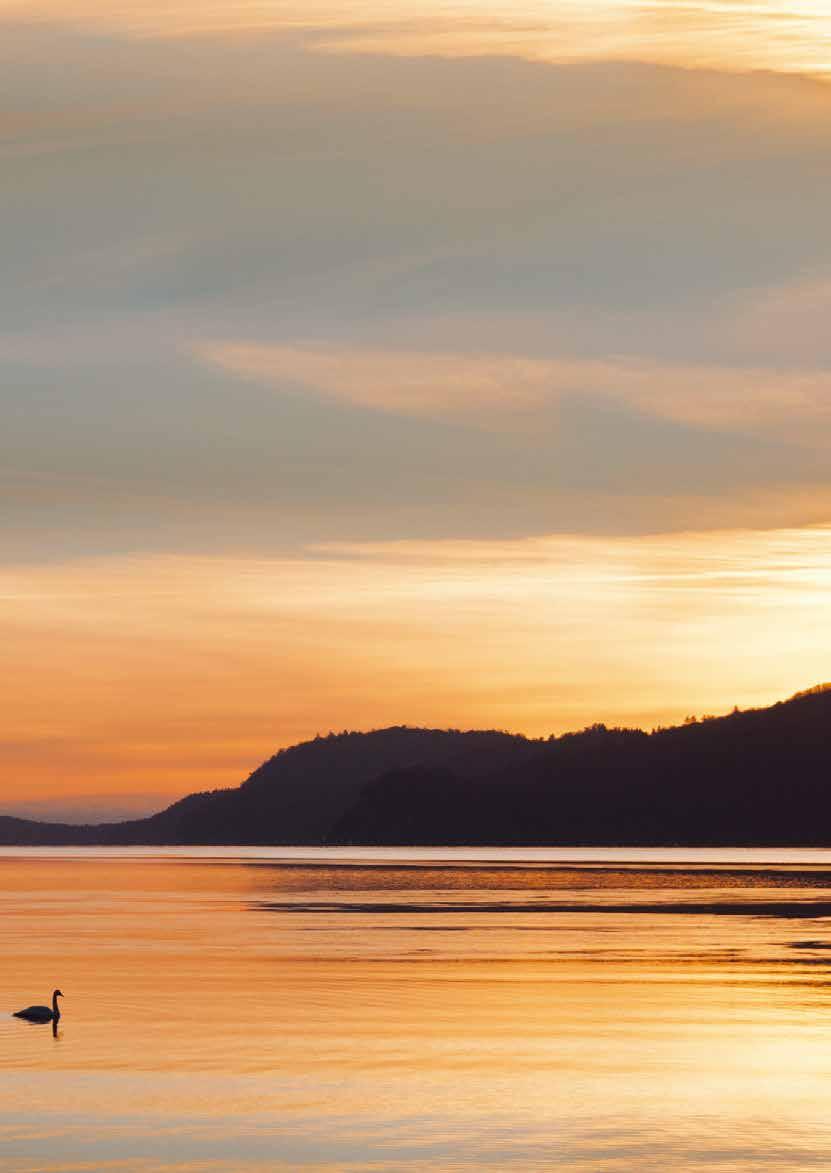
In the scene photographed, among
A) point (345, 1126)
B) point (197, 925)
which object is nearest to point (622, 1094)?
point (345, 1126)

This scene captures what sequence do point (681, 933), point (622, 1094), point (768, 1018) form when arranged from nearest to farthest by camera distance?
point (622, 1094) → point (768, 1018) → point (681, 933)

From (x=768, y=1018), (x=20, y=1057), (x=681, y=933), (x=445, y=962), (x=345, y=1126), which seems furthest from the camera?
(x=681, y=933)

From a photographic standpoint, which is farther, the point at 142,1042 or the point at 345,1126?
the point at 142,1042

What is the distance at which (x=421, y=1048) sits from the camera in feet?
163

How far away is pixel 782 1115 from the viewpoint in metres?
40.4

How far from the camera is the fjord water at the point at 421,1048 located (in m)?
37.4

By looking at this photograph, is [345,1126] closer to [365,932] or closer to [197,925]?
[365,932]

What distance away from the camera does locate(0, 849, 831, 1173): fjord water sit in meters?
37.4

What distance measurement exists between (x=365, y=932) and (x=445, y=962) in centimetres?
1949

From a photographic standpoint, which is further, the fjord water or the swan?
the swan

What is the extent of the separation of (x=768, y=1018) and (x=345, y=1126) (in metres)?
19.8

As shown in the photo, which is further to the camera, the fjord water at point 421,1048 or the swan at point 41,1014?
the swan at point 41,1014

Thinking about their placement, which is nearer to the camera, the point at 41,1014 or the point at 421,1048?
the point at 421,1048

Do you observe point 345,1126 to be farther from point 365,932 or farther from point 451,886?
point 451,886
